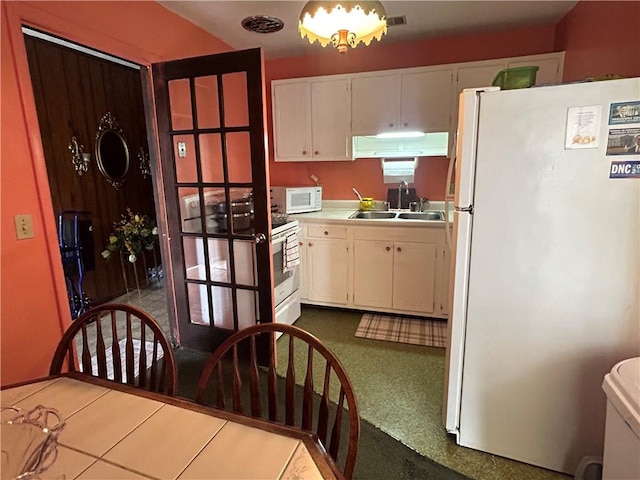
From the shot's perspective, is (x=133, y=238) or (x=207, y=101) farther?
(x=133, y=238)

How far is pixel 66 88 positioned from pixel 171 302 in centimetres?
232

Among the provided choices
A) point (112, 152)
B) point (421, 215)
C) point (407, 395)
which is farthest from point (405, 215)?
point (112, 152)

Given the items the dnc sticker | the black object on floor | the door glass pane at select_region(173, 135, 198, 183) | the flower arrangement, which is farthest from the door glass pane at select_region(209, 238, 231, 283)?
the dnc sticker

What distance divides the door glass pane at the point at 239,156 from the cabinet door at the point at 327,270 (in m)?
1.14

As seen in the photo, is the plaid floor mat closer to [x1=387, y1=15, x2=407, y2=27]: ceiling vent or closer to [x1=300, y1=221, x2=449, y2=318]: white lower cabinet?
[x1=300, y1=221, x2=449, y2=318]: white lower cabinet

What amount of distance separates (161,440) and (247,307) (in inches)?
64.3

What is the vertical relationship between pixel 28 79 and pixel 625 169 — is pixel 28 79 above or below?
above

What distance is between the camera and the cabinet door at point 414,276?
2.93m

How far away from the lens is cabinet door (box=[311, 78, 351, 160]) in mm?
3258

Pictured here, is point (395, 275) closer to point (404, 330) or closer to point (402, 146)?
point (404, 330)

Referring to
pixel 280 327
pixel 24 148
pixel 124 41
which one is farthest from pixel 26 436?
pixel 124 41

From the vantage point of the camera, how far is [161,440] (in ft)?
2.77

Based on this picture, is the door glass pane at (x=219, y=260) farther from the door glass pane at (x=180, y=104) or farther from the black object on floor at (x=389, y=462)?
the black object on floor at (x=389, y=462)

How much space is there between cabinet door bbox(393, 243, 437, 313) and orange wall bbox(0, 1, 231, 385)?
2.32 m
